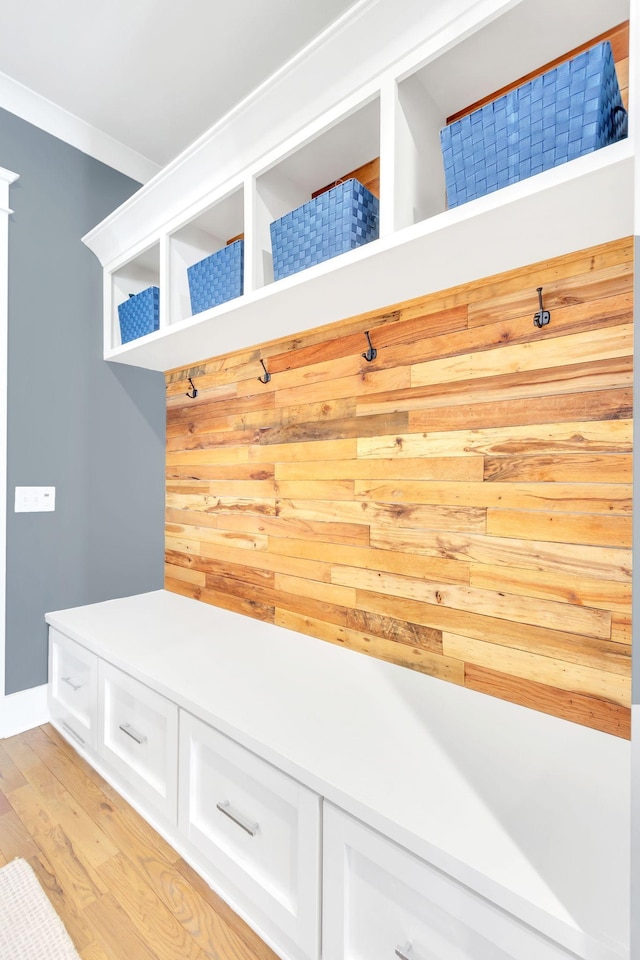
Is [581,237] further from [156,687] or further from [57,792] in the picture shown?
[57,792]

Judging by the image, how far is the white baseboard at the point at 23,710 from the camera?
199 centimetres

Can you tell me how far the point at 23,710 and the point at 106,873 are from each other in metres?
0.95

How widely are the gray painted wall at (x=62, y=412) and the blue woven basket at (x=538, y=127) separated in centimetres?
174

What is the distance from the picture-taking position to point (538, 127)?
976mm

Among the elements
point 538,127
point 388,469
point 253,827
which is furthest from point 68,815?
point 538,127

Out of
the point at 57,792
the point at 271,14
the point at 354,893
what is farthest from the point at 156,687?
the point at 271,14

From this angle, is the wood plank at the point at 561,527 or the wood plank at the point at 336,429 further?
the wood plank at the point at 336,429

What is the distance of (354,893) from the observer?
96 centimetres

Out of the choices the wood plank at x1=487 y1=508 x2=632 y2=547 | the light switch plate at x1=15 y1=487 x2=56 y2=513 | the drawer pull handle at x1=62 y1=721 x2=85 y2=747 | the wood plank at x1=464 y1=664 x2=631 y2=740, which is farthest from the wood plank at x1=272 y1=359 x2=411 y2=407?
the drawer pull handle at x1=62 y1=721 x2=85 y2=747

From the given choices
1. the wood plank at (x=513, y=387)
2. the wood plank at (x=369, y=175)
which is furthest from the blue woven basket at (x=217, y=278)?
the wood plank at (x=513, y=387)

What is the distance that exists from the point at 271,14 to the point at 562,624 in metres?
1.99

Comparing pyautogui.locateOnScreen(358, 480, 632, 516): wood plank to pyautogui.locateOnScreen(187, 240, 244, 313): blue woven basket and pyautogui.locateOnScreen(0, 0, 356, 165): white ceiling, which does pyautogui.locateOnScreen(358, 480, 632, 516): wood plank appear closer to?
pyautogui.locateOnScreen(187, 240, 244, 313): blue woven basket

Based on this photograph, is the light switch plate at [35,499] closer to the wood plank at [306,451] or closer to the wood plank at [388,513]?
the wood plank at [306,451]

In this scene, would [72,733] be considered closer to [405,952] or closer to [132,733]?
[132,733]
